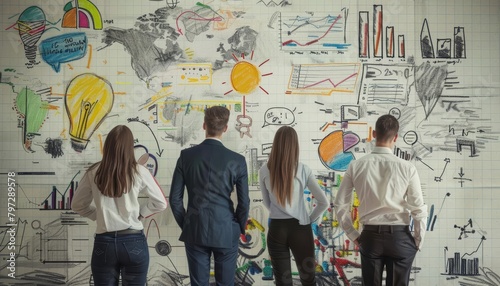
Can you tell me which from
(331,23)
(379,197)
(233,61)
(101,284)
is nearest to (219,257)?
(101,284)

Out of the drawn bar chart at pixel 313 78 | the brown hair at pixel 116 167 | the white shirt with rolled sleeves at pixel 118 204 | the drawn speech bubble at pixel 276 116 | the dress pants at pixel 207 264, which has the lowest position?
the dress pants at pixel 207 264

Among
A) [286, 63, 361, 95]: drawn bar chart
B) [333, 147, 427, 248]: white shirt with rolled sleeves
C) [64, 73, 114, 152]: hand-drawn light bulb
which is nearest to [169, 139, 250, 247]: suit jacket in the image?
[333, 147, 427, 248]: white shirt with rolled sleeves

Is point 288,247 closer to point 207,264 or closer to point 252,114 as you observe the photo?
point 207,264

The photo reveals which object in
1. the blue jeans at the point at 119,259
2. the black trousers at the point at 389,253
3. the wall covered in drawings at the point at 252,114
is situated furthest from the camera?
the wall covered in drawings at the point at 252,114

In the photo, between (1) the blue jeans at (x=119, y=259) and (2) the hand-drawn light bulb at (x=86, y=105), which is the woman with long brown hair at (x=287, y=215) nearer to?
(1) the blue jeans at (x=119, y=259)

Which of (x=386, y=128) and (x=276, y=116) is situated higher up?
(x=276, y=116)

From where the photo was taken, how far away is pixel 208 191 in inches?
151

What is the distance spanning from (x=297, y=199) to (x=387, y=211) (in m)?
0.69

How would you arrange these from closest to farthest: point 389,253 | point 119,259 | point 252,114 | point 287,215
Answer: point 119,259 < point 389,253 < point 287,215 < point 252,114

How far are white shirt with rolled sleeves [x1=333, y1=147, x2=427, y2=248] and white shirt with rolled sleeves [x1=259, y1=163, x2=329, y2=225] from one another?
46cm

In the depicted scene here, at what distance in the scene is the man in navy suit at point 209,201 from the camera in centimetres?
382

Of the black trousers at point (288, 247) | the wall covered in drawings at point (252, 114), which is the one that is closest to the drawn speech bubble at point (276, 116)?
the wall covered in drawings at point (252, 114)

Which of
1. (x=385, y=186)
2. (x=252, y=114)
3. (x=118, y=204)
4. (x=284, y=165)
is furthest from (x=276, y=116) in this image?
(x=118, y=204)

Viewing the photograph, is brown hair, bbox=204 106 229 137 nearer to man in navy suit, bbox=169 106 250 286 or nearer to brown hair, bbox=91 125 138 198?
man in navy suit, bbox=169 106 250 286
